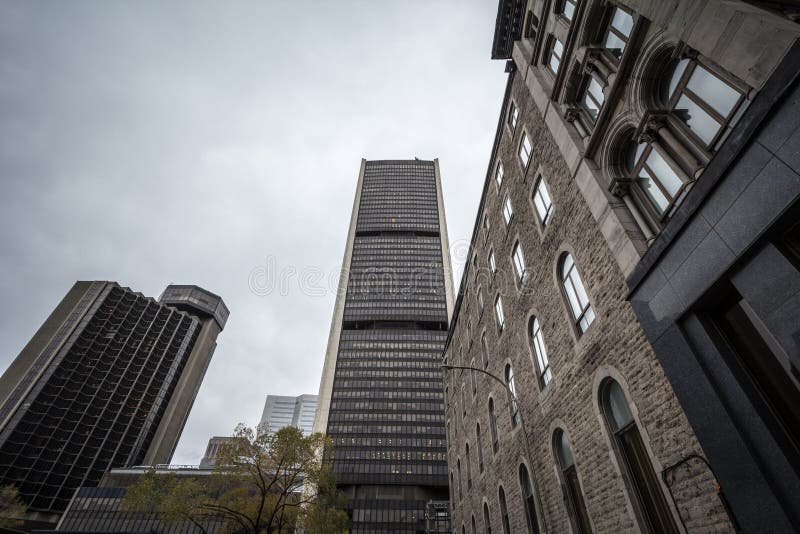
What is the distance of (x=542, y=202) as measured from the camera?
13.7 meters

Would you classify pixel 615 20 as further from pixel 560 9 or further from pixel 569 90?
pixel 560 9

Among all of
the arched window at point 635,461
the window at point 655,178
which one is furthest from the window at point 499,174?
the arched window at point 635,461

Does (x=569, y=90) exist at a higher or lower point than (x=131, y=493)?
higher

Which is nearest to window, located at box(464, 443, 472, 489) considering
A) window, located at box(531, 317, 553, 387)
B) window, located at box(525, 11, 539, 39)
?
window, located at box(531, 317, 553, 387)

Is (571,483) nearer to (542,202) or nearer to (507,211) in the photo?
(542,202)

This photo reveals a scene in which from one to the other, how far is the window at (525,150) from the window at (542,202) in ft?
5.66

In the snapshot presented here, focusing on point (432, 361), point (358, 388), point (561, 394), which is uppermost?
point (432, 361)

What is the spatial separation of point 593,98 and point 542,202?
146 inches

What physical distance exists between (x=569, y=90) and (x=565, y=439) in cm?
1137

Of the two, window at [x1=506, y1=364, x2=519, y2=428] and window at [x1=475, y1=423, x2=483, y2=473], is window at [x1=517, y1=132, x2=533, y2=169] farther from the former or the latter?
window at [x1=475, y1=423, x2=483, y2=473]

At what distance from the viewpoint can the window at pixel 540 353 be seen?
12223mm

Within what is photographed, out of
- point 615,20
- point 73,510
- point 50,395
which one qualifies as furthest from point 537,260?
point 50,395

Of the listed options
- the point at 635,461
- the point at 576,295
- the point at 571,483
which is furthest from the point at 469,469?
the point at 635,461

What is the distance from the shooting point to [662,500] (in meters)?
6.98
